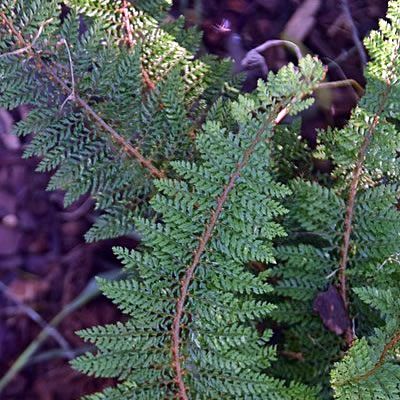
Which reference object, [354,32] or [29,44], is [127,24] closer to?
A: [29,44]

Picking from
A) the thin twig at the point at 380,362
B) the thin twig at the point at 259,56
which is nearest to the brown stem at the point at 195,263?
the thin twig at the point at 380,362

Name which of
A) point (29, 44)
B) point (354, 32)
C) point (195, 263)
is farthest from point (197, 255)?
point (354, 32)

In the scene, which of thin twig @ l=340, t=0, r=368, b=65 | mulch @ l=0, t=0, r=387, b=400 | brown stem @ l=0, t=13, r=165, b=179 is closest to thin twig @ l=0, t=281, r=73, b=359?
mulch @ l=0, t=0, r=387, b=400

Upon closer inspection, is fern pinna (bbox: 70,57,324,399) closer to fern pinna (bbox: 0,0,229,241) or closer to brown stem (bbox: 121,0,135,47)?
fern pinna (bbox: 0,0,229,241)

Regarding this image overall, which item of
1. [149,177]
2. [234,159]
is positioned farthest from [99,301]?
[234,159]

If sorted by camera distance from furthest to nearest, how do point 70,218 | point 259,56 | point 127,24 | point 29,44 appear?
1. point 70,218
2. point 259,56
3. point 127,24
4. point 29,44

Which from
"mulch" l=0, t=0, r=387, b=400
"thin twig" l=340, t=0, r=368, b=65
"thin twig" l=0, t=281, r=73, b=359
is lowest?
"thin twig" l=0, t=281, r=73, b=359

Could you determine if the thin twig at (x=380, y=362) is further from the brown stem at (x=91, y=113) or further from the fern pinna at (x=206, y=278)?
the brown stem at (x=91, y=113)
